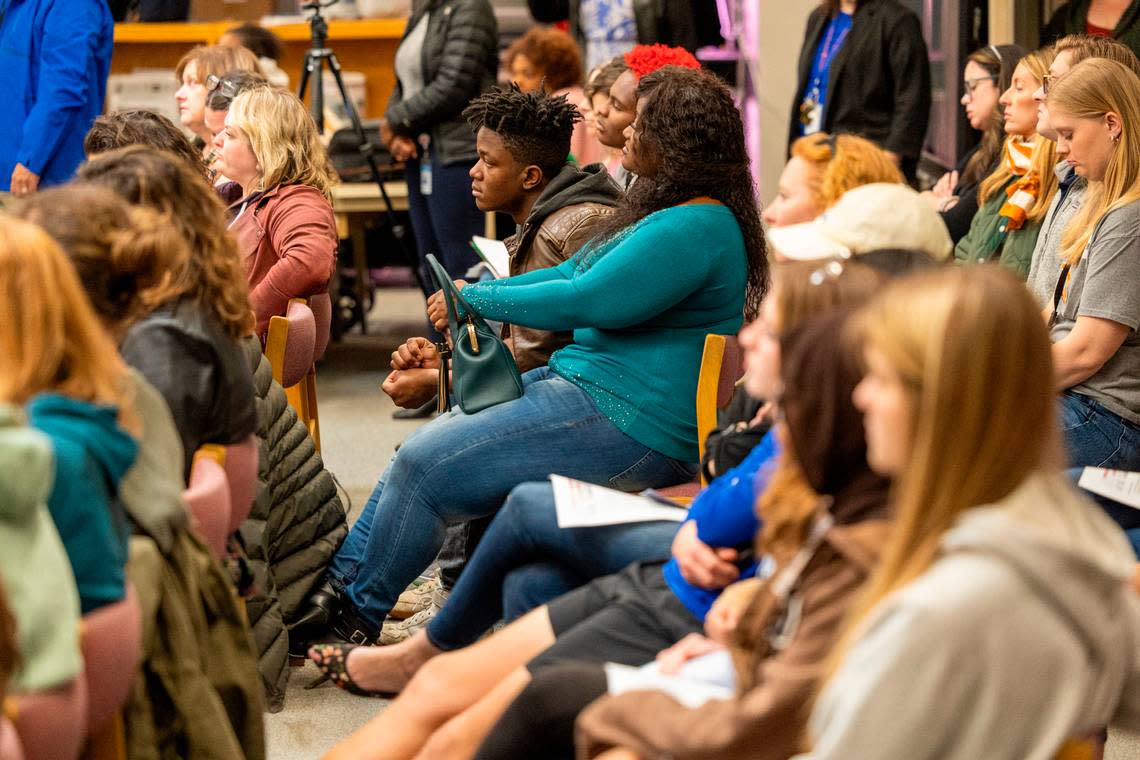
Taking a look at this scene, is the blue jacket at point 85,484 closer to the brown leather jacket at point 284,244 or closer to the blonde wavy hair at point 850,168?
the blonde wavy hair at point 850,168

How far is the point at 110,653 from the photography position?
167 cm

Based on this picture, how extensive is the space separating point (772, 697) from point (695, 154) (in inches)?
57.2

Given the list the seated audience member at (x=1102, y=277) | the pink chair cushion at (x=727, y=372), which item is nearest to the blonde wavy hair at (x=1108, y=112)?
the seated audience member at (x=1102, y=277)

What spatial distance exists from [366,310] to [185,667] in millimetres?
5396

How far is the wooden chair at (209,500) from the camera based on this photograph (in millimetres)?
1970

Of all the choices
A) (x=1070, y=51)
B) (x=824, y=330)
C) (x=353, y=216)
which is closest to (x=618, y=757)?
(x=824, y=330)

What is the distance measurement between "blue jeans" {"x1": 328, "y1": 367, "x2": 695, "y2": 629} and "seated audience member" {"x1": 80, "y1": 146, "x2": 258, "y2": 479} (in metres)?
0.60

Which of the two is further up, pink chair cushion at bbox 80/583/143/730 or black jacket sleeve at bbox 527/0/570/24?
black jacket sleeve at bbox 527/0/570/24

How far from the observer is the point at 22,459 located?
59.2 inches

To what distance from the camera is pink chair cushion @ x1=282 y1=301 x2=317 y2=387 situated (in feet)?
10.9

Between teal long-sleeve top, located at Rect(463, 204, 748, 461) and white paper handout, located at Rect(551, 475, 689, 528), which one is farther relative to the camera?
teal long-sleeve top, located at Rect(463, 204, 748, 461)

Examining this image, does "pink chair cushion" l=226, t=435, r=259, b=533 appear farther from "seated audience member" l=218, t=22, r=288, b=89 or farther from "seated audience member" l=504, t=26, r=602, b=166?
"seated audience member" l=218, t=22, r=288, b=89

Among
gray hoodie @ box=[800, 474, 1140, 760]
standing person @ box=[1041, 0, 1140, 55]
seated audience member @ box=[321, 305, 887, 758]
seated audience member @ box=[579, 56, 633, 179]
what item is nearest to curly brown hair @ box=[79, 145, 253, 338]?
seated audience member @ box=[321, 305, 887, 758]

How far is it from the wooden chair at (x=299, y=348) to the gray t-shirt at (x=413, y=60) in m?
1.96
